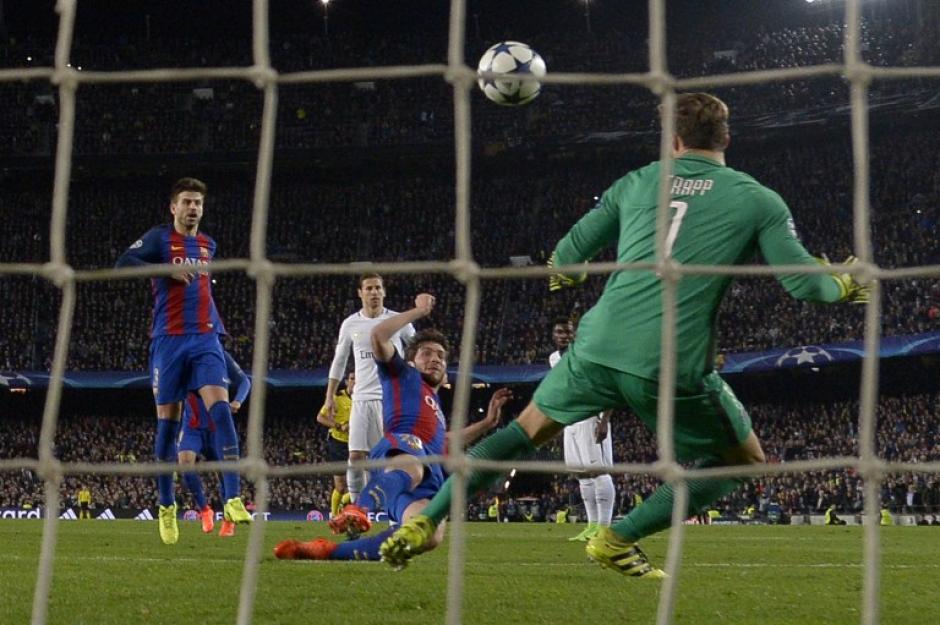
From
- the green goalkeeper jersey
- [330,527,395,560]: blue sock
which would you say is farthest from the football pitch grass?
the green goalkeeper jersey

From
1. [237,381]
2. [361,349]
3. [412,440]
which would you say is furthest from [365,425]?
[412,440]

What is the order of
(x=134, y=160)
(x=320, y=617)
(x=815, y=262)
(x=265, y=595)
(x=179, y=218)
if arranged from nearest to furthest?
(x=815, y=262) → (x=320, y=617) → (x=265, y=595) → (x=179, y=218) → (x=134, y=160)

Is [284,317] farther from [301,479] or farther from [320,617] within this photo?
[320,617]

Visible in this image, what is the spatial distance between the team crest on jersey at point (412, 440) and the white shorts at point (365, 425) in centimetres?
277

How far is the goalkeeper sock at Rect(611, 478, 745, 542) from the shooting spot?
15.9 ft

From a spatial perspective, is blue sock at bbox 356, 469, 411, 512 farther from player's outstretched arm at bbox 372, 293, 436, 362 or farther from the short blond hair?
the short blond hair

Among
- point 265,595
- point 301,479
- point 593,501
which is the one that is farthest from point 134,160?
point 265,595

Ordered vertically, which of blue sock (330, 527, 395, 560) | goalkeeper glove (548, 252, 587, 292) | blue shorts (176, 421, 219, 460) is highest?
goalkeeper glove (548, 252, 587, 292)

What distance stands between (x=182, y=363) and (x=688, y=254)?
172 inches

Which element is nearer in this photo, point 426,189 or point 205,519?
point 205,519

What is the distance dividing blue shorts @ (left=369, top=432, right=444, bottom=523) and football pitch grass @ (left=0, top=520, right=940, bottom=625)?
0.33 m

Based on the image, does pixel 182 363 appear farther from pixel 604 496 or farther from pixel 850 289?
pixel 850 289

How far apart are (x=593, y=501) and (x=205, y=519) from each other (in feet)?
10.7

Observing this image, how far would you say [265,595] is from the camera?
522 centimetres
